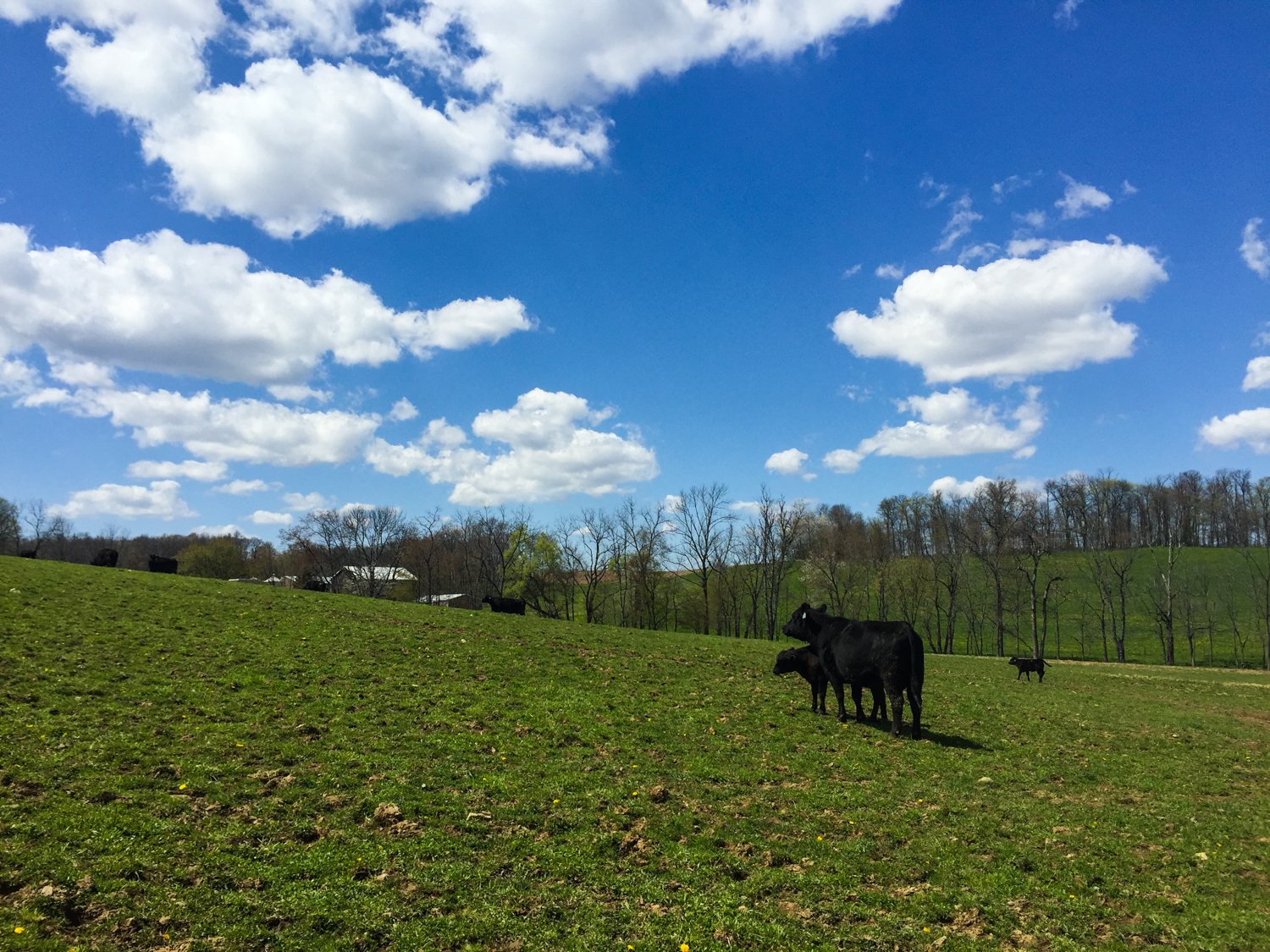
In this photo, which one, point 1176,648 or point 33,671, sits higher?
point 33,671

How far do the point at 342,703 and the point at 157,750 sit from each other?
4.32 metres

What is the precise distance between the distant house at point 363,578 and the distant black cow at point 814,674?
65.0 metres

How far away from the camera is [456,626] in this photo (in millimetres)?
28422

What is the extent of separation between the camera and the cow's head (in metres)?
19.2

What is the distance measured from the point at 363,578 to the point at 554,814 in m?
80.2

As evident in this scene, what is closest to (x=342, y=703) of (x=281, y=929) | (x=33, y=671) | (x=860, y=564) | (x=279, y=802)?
(x=279, y=802)

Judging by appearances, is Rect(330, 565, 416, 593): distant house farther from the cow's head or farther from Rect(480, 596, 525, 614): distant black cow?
the cow's head

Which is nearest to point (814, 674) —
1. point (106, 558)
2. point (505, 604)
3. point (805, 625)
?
point (805, 625)

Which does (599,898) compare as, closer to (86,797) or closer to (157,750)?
(86,797)

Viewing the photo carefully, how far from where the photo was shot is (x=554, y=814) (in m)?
9.64

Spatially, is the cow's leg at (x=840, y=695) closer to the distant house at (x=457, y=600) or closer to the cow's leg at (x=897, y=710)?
the cow's leg at (x=897, y=710)

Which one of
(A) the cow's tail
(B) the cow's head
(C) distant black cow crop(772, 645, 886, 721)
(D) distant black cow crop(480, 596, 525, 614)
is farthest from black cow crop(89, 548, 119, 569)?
(A) the cow's tail

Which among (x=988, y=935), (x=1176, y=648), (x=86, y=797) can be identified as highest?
(x=86, y=797)

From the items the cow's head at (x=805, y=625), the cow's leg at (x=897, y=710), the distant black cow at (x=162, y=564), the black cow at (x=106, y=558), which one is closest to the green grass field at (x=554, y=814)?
the cow's leg at (x=897, y=710)
